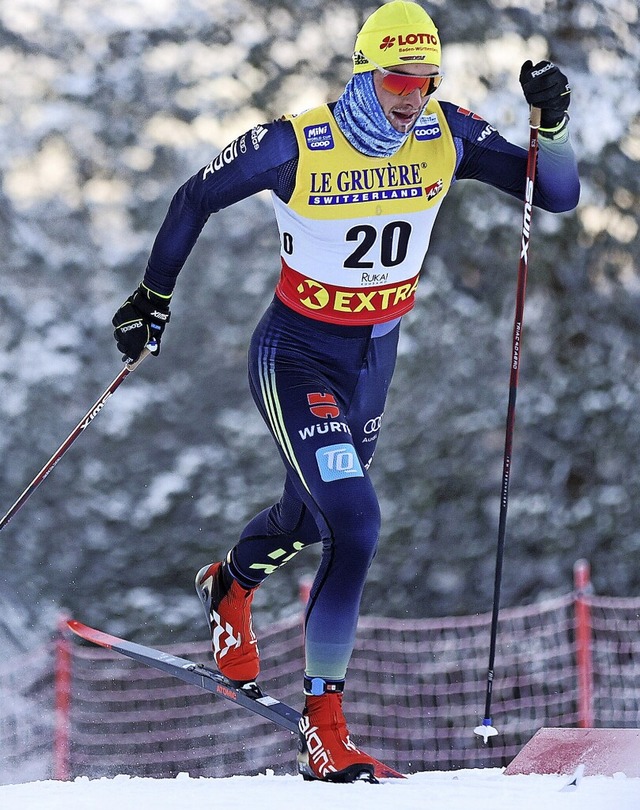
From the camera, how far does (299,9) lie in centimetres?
861

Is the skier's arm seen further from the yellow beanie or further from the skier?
the yellow beanie

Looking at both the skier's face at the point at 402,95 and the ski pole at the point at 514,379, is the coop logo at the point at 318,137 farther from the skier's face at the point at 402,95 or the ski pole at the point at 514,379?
the ski pole at the point at 514,379

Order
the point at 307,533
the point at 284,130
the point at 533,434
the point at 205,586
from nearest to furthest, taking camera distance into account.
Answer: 1. the point at 284,130
2. the point at 307,533
3. the point at 205,586
4. the point at 533,434

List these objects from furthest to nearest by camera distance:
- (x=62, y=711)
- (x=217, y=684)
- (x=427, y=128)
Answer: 1. (x=62, y=711)
2. (x=217, y=684)
3. (x=427, y=128)

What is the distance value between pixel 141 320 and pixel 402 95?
3.15 ft

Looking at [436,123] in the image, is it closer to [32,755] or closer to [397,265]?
[397,265]

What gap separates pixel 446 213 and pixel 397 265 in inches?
229

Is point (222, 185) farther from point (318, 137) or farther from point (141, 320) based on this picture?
point (141, 320)

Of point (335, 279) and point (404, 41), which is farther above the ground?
point (404, 41)

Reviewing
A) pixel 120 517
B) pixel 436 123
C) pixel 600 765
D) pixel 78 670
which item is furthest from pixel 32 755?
pixel 436 123

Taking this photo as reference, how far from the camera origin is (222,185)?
2.83 meters

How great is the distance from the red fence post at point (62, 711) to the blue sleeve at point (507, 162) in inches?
170

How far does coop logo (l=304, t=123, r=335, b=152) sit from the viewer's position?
2773mm

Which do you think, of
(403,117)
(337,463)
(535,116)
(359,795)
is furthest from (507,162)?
(359,795)
